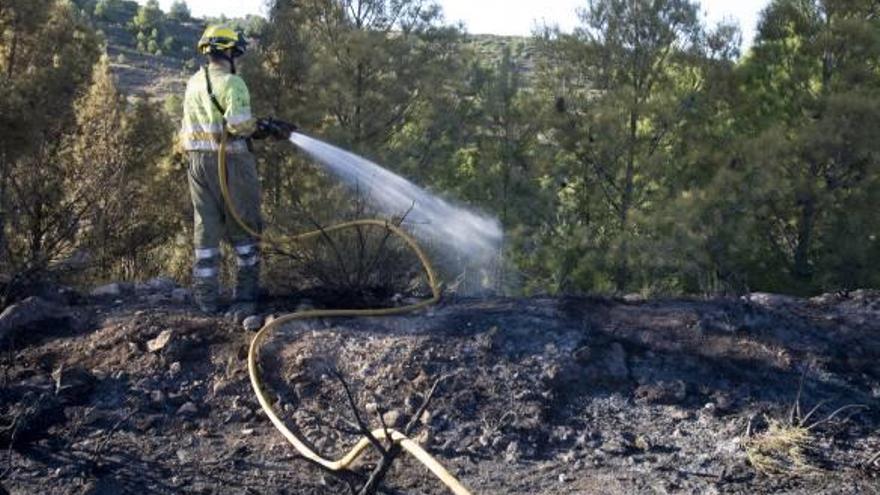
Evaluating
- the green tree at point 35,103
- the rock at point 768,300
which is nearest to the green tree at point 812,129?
the rock at point 768,300

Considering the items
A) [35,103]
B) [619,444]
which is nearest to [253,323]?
[619,444]

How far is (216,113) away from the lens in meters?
5.28

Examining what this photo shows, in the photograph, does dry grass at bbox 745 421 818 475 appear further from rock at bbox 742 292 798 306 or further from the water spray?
the water spray

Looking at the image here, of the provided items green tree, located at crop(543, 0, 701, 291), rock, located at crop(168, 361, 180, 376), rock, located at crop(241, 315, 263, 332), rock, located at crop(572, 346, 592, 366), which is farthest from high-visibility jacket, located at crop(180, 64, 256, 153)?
green tree, located at crop(543, 0, 701, 291)

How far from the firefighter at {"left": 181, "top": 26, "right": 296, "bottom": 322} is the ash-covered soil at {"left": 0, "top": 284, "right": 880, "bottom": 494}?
0.37 metres

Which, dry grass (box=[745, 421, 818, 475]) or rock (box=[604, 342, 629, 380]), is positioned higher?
rock (box=[604, 342, 629, 380])

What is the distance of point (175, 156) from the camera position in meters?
14.5

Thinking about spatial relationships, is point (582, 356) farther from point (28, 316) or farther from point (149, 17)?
point (149, 17)

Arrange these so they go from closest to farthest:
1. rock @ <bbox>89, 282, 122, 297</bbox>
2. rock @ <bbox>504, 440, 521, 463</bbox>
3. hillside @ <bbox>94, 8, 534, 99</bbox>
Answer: rock @ <bbox>504, 440, 521, 463</bbox> → rock @ <bbox>89, 282, 122, 297</bbox> → hillside @ <bbox>94, 8, 534, 99</bbox>

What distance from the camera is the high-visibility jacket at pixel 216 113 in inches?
200

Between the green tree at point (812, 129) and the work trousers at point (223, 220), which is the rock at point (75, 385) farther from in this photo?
the green tree at point (812, 129)

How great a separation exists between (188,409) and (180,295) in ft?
5.80

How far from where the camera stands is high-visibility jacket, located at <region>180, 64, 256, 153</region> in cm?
508

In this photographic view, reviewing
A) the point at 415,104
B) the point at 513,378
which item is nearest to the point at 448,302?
the point at 513,378
